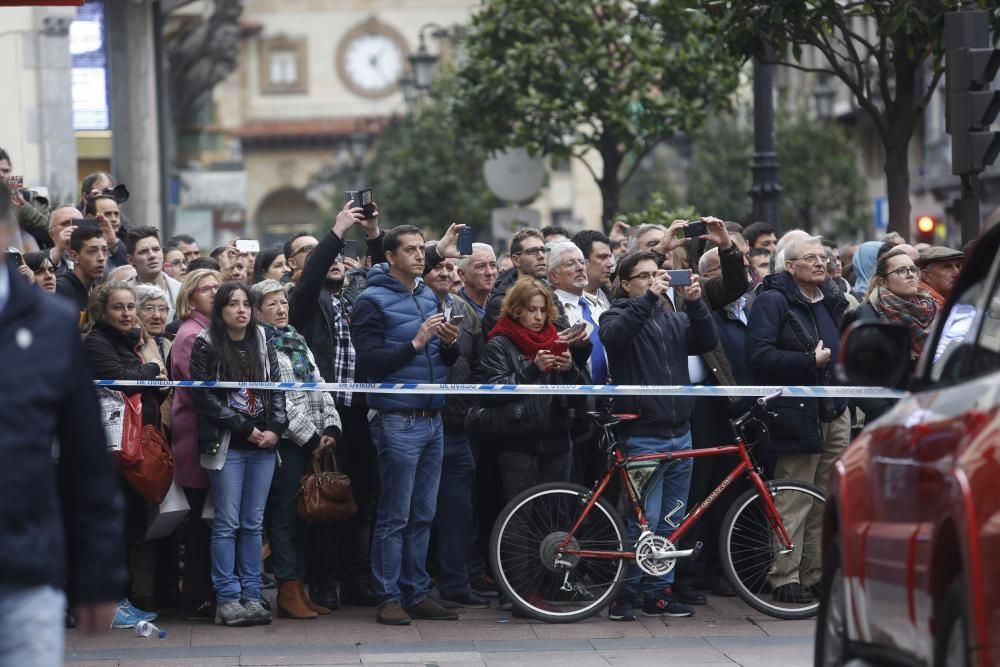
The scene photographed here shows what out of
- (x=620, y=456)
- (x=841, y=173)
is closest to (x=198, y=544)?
(x=620, y=456)

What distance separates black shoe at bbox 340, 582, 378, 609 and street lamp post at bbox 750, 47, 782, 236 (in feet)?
23.3

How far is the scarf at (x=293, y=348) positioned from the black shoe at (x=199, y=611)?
4.17ft

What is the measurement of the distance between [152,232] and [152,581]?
2672mm

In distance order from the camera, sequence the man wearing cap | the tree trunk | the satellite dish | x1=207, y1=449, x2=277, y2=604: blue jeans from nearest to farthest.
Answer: x1=207, y1=449, x2=277, y2=604: blue jeans, the man wearing cap, the satellite dish, the tree trunk

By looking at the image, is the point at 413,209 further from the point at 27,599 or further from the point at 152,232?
the point at 27,599

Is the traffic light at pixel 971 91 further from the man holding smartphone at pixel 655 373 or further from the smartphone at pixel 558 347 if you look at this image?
the smartphone at pixel 558 347

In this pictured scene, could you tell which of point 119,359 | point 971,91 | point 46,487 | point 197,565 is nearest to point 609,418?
point 197,565

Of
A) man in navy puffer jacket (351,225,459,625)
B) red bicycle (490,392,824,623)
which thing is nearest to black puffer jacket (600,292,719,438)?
red bicycle (490,392,824,623)

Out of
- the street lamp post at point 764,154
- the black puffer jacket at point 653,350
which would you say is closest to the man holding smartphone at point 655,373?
the black puffer jacket at point 653,350

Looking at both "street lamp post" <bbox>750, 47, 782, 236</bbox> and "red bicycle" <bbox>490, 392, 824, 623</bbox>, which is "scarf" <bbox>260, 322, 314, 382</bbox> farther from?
"street lamp post" <bbox>750, 47, 782, 236</bbox>

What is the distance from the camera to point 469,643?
32.3 ft

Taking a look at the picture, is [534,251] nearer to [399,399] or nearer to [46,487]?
[399,399]

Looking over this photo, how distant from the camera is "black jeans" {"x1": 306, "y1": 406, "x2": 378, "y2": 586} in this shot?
10930mm

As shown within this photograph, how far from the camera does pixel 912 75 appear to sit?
48.3 feet
